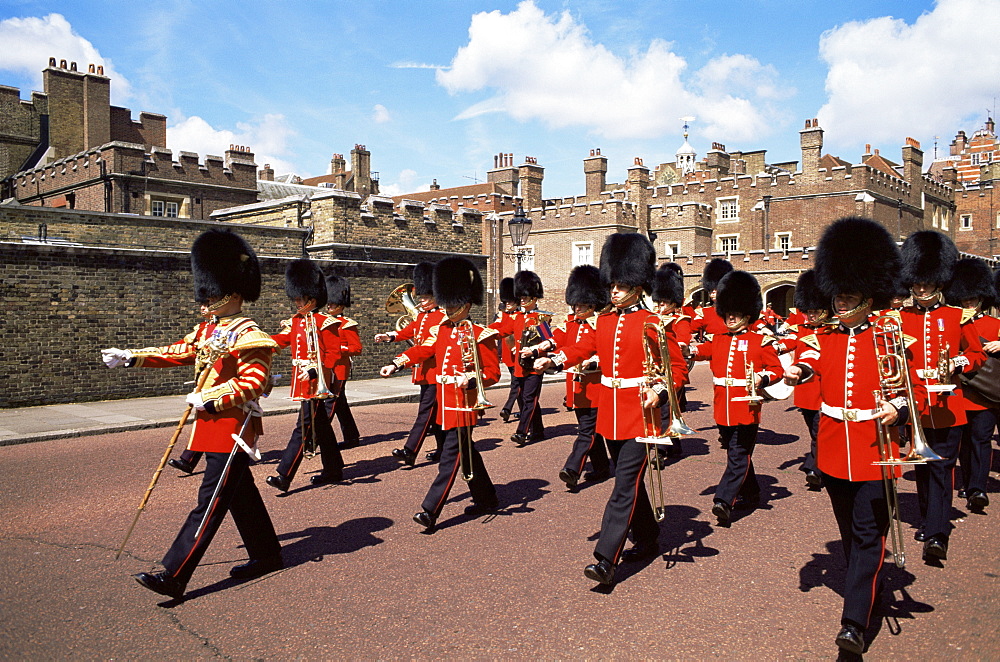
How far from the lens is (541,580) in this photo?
15.6ft

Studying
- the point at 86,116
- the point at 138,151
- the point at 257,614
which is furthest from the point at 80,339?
the point at 86,116

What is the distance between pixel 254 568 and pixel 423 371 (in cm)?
388

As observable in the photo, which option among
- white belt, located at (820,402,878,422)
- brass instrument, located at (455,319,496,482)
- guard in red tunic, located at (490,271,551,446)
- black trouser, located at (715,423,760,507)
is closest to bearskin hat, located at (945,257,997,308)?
black trouser, located at (715,423,760,507)

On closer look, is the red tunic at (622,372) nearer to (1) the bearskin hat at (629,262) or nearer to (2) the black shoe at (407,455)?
(1) the bearskin hat at (629,262)

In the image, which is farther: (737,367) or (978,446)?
(737,367)

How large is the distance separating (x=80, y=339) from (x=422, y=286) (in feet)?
21.6

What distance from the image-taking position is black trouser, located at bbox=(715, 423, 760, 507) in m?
6.12

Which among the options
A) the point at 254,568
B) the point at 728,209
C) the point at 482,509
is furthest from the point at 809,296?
the point at 728,209

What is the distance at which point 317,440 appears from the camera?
754 cm

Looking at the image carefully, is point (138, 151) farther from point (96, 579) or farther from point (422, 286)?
point (96, 579)

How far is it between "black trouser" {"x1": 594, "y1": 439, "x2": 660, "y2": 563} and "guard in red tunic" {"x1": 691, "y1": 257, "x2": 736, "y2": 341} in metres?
5.45

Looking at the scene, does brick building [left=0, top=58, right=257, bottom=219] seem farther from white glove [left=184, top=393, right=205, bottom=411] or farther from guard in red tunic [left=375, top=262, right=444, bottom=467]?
white glove [left=184, top=393, right=205, bottom=411]

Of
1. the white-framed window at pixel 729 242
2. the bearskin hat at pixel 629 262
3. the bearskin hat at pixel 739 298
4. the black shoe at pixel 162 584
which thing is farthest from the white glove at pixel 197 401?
the white-framed window at pixel 729 242

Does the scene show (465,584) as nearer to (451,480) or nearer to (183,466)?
(451,480)
